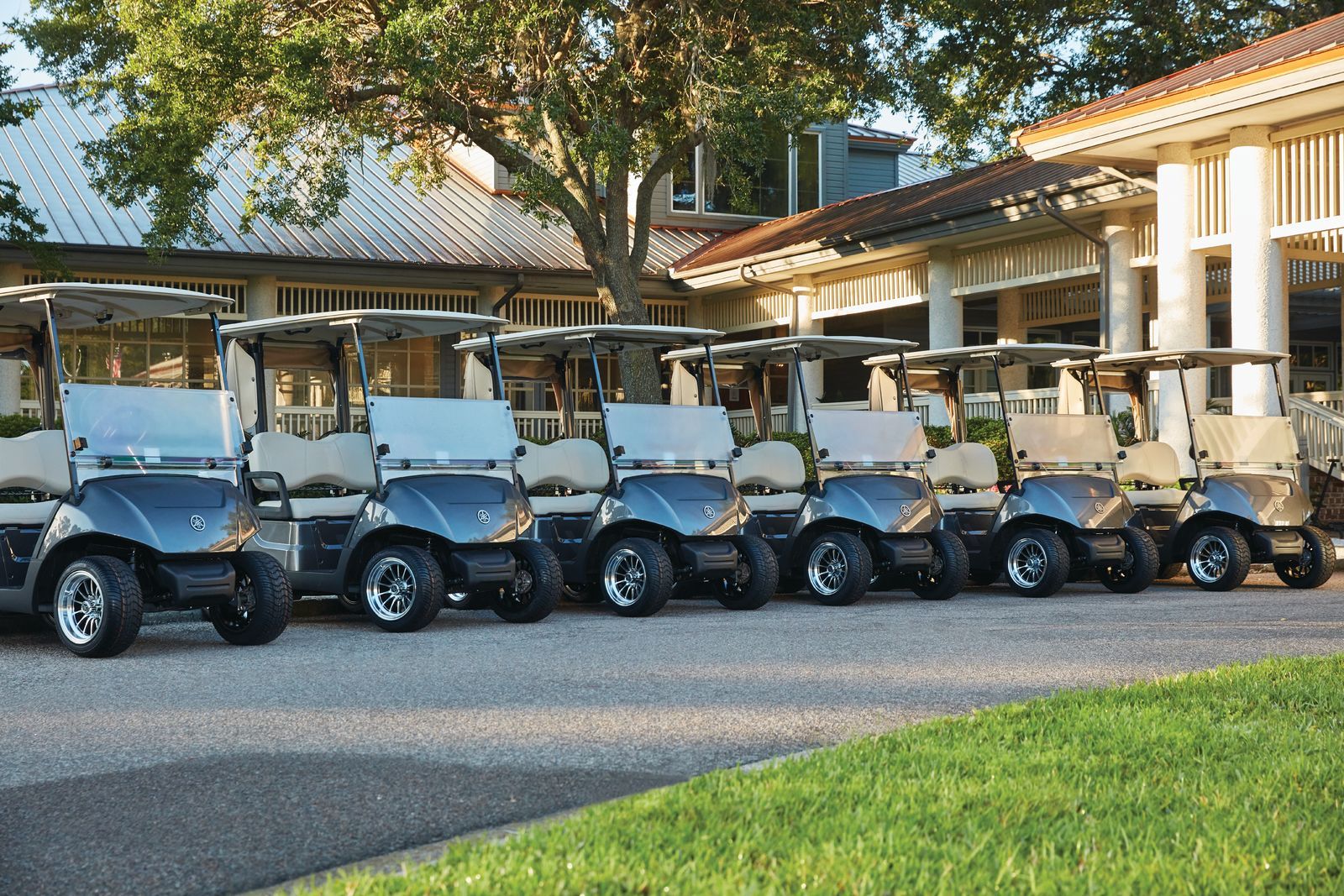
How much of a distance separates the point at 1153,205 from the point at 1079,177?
908 mm

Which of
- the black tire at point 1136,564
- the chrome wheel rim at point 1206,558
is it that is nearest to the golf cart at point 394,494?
the black tire at point 1136,564

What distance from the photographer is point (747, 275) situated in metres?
22.9

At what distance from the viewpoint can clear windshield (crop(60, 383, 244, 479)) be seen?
336 inches

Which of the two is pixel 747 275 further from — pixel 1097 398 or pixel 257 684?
pixel 257 684

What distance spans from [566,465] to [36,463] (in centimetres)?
394

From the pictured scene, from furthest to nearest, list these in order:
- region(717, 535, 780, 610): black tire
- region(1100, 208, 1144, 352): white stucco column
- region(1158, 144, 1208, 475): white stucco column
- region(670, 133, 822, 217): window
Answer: region(670, 133, 822, 217): window < region(1100, 208, 1144, 352): white stucco column < region(1158, 144, 1208, 475): white stucco column < region(717, 535, 780, 610): black tire

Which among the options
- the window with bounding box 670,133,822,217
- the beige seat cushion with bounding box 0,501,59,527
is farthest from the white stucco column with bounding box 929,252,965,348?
the beige seat cushion with bounding box 0,501,59,527

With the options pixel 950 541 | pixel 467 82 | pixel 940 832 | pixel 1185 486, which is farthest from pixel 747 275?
pixel 940 832

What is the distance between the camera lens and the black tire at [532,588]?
9766mm

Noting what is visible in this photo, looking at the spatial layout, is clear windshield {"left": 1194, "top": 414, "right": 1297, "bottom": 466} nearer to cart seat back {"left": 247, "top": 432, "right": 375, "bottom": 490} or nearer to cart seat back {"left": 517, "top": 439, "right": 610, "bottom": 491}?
cart seat back {"left": 517, "top": 439, "right": 610, "bottom": 491}

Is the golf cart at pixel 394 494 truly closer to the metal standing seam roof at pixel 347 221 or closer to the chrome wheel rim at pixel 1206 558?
the chrome wheel rim at pixel 1206 558

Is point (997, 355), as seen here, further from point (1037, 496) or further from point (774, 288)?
point (774, 288)

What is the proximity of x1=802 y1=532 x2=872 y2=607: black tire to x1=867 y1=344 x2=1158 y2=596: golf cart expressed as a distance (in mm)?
1615

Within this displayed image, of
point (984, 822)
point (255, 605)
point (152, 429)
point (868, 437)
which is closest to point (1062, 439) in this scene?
point (868, 437)
